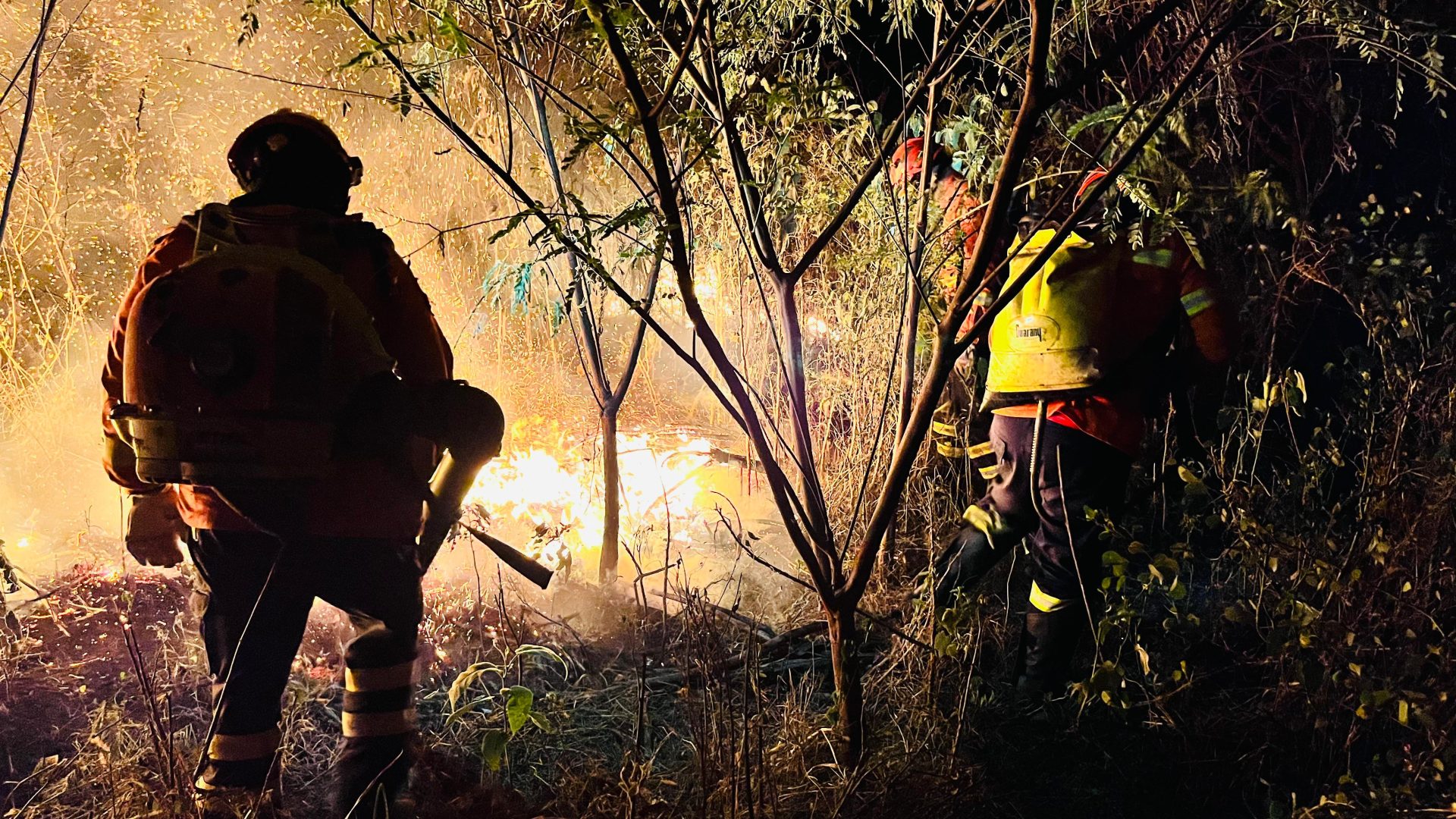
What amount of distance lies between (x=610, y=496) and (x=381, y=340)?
1.86 meters

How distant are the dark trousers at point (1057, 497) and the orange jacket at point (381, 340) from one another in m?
1.81

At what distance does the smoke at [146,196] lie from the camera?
16.1ft

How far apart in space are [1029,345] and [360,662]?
2341 millimetres

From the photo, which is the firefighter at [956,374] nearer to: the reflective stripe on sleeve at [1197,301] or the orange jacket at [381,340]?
the reflective stripe on sleeve at [1197,301]

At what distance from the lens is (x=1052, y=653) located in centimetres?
288

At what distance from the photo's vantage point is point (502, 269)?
2990 mm

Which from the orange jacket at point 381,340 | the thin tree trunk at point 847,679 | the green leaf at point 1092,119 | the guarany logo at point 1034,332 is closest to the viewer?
the green leaf at point 1092,119

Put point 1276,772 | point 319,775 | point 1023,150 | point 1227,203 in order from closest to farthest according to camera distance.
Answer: point 1023,150 → point 1276,772 → point 319,775 → point 1227,203

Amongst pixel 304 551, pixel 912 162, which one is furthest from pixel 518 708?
pixel 912 162

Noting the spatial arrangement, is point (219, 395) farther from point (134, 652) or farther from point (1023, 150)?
point (1023, 150)

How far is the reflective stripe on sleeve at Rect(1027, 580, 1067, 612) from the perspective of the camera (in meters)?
2.87

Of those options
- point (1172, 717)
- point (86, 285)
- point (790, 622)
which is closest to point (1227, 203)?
point (1172, 717)

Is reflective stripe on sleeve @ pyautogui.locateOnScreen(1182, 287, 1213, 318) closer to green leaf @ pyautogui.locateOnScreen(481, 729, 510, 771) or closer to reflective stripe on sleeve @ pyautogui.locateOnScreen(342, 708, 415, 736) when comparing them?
green leaf @ pyautogui.locateOnScreen(481, 729, 510, 771)

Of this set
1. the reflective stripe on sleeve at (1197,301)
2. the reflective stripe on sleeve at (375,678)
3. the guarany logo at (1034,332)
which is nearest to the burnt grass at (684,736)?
the reflective stripe on sleeve at (375,678)
